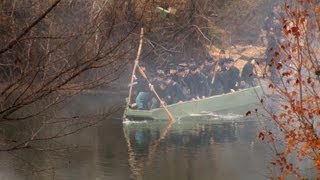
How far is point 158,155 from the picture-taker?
15.1 metres

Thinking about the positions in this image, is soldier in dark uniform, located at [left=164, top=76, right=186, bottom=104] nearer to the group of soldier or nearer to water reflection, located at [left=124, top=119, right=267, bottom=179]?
the group of soldier

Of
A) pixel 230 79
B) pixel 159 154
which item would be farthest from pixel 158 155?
pixel 230 79

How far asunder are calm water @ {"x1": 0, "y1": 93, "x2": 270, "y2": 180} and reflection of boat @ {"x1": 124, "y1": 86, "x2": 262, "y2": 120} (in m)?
0.34

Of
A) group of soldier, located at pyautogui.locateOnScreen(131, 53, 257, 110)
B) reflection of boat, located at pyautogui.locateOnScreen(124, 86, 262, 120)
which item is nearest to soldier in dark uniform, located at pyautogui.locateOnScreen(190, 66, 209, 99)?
group of soldier, located at pyautogui.locateOnScreen(131, 53, 257, 110)

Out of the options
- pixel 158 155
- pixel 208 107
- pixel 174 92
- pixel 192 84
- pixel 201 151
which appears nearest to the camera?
pixel 158 155

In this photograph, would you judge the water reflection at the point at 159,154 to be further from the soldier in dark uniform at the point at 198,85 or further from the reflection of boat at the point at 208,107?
the soldier in dark uniform at the point at 198,85

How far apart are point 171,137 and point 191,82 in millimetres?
5069

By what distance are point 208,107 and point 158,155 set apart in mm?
6092

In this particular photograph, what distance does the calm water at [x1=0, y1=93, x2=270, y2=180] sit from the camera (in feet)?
43.1

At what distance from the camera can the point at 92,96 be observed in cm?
2602

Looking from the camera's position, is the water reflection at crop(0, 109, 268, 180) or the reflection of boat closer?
the water reflection at crop(0, 109, 268, 180)

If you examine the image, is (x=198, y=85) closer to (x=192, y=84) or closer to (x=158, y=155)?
(x=192, y=84)

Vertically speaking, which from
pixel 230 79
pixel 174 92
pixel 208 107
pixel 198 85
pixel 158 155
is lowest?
pixel 158 155

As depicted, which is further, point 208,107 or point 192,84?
point 192,84
